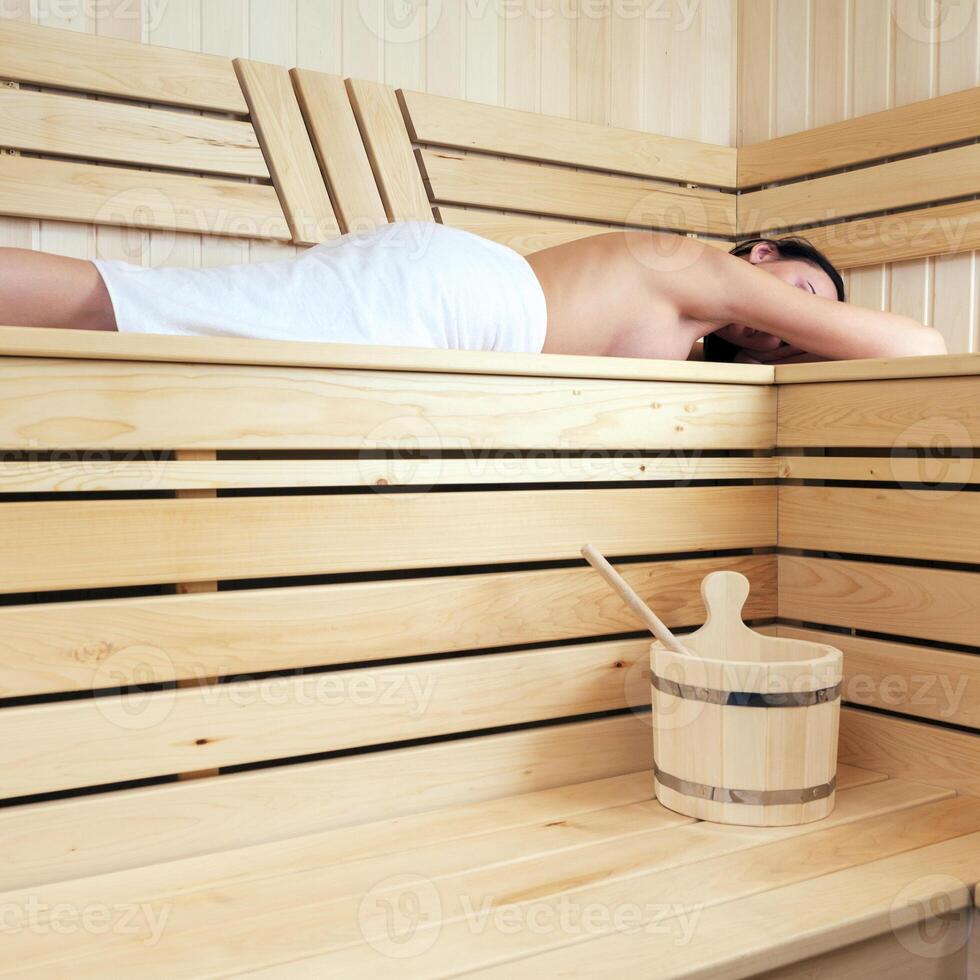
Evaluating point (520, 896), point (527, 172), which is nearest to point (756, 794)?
point (520, 896)

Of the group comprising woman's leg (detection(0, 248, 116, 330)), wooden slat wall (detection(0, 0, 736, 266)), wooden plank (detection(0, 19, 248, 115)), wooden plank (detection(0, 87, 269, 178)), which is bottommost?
woman's leg (detection(0, 248, 116, 330))

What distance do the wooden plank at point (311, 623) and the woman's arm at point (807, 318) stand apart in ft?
1.33

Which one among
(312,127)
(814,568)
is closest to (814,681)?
(814,568)

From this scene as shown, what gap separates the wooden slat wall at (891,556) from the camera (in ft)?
4.50

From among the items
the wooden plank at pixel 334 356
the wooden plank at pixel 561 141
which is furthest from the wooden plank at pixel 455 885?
the wooden plank at pixel 561 141

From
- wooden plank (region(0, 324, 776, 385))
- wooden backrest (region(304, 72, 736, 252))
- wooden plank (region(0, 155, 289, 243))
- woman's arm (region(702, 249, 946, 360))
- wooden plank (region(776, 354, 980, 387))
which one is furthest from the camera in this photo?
wooden backrest (region(304, 72, 736, 252))

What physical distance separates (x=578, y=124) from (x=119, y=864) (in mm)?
1842

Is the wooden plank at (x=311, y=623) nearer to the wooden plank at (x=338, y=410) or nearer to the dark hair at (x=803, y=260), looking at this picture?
the wooden plank at (x=338, y=410)

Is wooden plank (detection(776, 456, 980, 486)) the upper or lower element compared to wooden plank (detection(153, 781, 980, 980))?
upper

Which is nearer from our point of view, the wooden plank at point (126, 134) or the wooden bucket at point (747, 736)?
the wooden bucket at point (747, 736)

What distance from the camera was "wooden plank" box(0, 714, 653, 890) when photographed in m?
1.10

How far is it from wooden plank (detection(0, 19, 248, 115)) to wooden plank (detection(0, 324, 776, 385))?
0.96m

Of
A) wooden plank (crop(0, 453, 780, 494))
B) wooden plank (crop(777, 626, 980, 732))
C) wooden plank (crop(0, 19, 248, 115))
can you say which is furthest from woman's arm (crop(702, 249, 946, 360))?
wooden plank (crop(0, 19, 248, 115))

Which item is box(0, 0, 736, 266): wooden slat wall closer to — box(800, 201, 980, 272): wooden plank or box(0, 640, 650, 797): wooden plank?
box(800, 201, 980, 272): wooden plank
